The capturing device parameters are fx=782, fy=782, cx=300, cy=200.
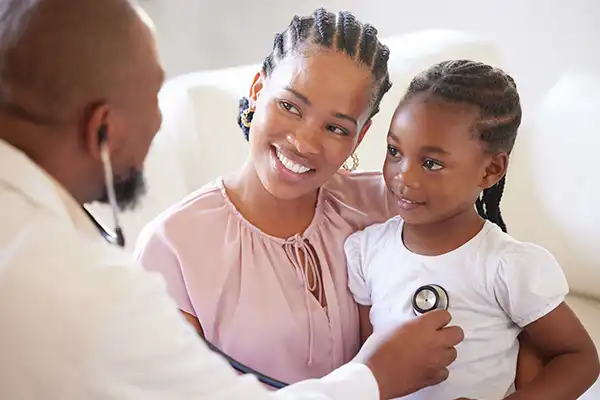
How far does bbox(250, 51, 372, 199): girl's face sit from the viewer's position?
3.65 feet

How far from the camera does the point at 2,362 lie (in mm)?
670

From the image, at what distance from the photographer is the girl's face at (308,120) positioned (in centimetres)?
111

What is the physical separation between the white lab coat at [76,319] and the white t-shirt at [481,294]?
423 mm

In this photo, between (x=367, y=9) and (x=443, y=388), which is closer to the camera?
(x=443, y=388)

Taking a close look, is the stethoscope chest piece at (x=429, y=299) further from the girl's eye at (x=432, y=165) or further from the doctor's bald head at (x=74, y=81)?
the doctor's bald head at (x=74, y=81)

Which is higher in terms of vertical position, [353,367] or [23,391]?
[23,391]

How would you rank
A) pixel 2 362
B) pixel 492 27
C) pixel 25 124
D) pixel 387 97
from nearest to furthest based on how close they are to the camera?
pixel 2 362
pixel 25 124
pixel 387 97
pixel 492 27

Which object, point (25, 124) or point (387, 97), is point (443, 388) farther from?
point (387, 97)

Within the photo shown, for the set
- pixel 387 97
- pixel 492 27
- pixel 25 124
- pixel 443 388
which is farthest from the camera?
pixel 492 27

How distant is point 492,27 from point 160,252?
1451 millimetres

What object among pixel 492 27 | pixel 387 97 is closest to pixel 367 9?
pixel 492 27

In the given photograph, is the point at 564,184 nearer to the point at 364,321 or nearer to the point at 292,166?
the point at 364,321

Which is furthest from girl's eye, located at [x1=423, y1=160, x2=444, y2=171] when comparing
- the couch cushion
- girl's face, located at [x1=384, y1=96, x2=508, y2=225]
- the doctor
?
the couch cushion

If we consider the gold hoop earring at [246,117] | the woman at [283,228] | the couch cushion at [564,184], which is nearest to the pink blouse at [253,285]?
the woman at [283,228]
